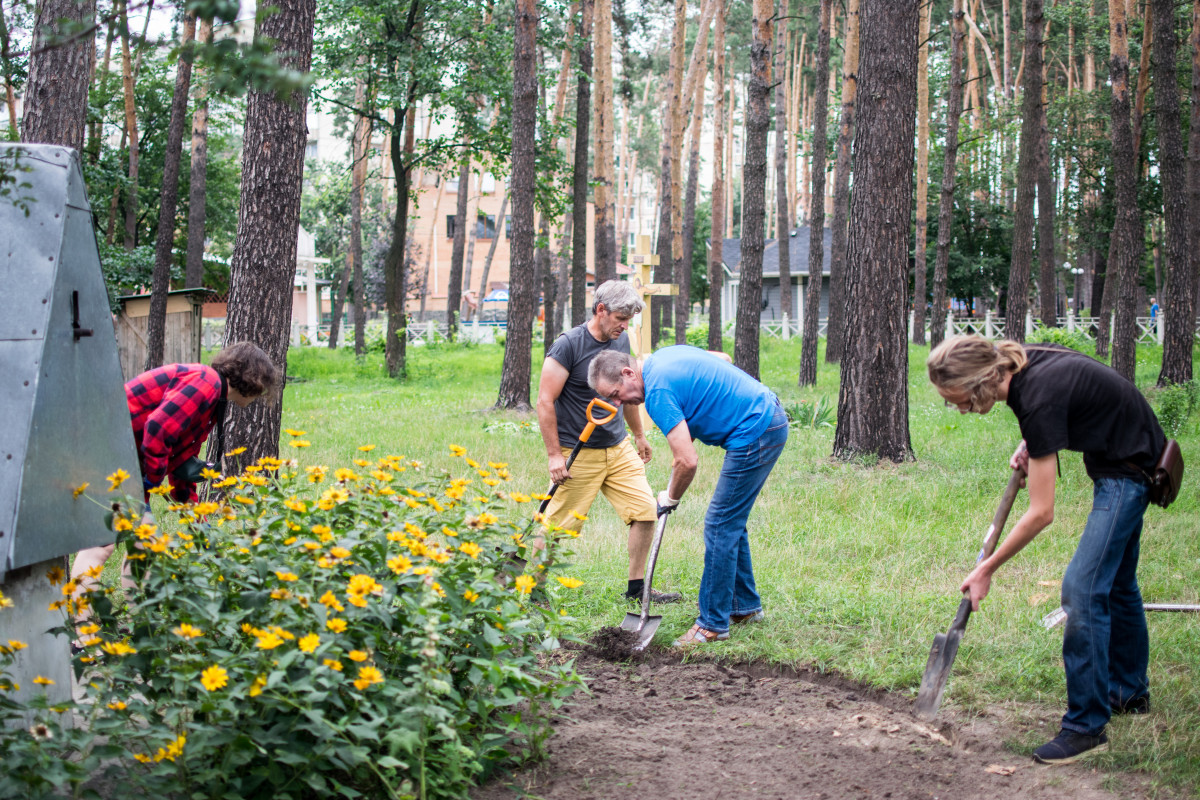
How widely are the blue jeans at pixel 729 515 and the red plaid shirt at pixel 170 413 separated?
241cm

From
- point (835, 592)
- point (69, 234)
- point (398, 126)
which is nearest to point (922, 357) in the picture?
point (398, 126)

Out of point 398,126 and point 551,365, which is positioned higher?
point 398,126

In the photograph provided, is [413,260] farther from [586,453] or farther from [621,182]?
[586,453]

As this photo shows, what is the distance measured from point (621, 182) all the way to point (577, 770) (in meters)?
48.3

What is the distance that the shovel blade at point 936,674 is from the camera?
12.7 ft

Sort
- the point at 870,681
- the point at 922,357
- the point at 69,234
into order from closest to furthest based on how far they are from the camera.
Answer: the point at 69,234
the point at 870,681
the point at 922,357

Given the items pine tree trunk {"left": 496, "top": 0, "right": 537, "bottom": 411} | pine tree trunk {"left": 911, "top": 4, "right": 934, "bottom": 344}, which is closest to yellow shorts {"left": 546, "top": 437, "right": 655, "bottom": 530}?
pine tree trunk {"left": 496, "top": 0, "right": 537, "bottom": 411}

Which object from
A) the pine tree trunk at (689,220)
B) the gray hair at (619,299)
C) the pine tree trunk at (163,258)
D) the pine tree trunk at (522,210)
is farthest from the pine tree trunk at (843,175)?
the gray hair at (619,299)

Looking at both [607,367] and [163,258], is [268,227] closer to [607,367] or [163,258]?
[607,367]

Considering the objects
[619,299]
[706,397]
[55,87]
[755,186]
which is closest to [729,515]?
[706,397]

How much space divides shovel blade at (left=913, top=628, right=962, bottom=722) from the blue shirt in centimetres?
132

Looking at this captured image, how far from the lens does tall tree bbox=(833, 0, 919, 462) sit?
354 inches

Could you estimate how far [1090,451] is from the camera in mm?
3514

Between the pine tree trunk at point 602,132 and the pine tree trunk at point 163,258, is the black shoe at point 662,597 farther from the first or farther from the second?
the pine tree trunk at point 602,132
